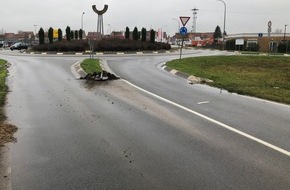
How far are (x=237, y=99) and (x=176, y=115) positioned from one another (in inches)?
139

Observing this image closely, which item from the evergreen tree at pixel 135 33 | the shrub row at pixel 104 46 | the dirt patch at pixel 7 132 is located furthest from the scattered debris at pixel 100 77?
the evergreen tree at pixel 135 33

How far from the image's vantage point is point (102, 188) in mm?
5258

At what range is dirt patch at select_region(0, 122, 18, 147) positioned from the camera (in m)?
7.77

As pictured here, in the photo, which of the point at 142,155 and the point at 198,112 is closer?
the point at 142,155

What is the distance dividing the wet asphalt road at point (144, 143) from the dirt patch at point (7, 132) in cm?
21

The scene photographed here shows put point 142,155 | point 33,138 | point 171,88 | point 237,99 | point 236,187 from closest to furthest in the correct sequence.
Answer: point 236,187 → point 142,155 → point 33,138 → point 237,99 → point 171,88

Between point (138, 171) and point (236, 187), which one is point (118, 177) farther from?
point (236, 187)

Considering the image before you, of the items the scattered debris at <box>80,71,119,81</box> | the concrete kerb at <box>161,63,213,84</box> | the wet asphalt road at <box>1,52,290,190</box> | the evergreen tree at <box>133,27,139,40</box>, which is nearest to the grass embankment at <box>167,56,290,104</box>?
the concrete kerb at <box>161,63,213,84</box>

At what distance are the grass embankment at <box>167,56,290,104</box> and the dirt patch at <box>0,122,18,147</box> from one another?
783 centimetres

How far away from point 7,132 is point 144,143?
2962mm

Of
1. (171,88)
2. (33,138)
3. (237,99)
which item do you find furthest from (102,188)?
(171,88)

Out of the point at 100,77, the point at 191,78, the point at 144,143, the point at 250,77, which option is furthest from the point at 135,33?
the point at 144,143

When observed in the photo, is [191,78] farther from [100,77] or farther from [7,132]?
[7,132]

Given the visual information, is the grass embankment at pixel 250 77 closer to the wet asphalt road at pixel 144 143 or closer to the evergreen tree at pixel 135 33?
the wet asphalt road at pixel 144 143
